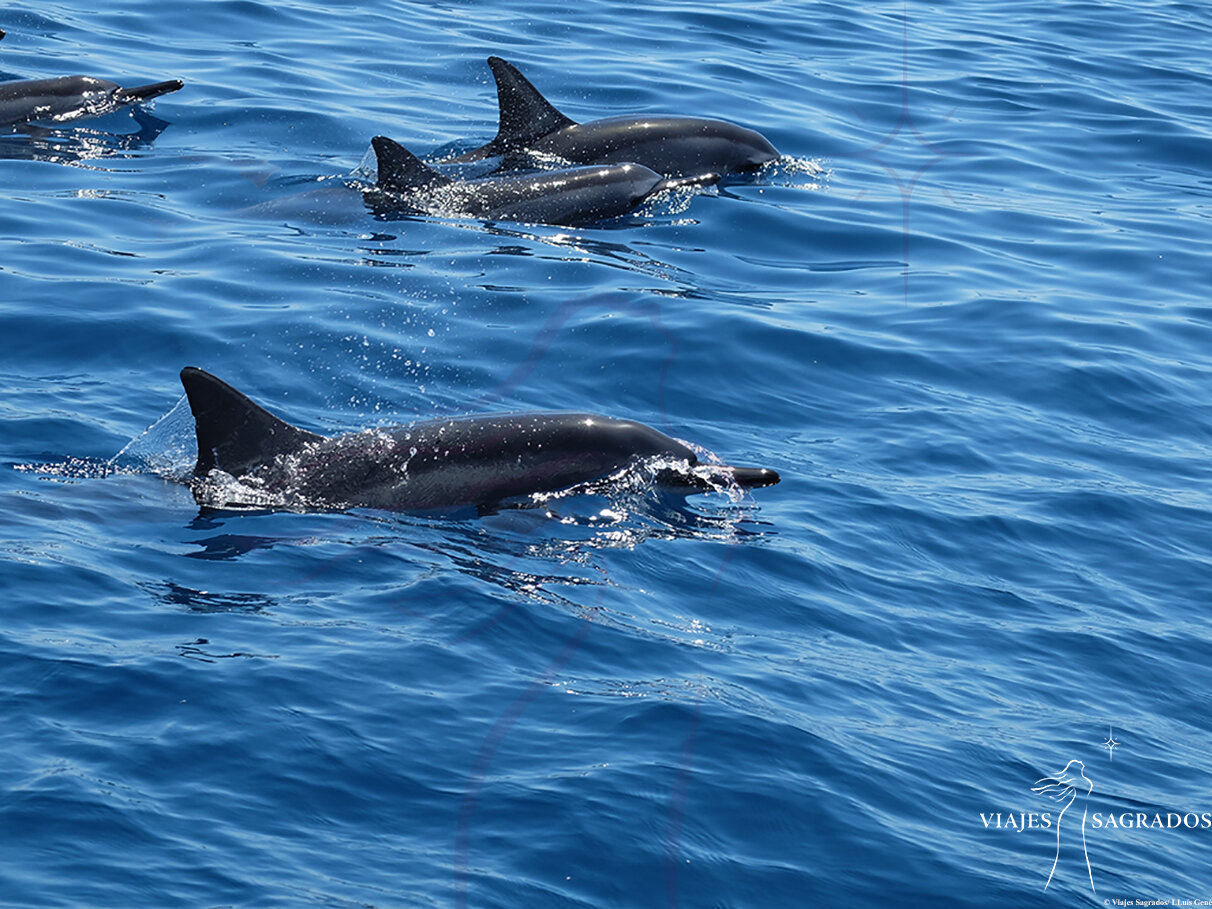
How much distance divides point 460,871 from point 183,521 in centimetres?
360

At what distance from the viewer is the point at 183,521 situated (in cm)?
921

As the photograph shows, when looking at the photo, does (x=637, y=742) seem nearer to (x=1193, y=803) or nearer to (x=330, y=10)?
(x=1193, y=803)

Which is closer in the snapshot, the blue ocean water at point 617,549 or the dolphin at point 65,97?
the blue ocean water at point 617,549

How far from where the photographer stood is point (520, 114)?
1727 cm

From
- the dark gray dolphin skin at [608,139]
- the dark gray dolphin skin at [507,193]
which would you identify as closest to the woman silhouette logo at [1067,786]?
the dark gray dolphin skin at [507,193]

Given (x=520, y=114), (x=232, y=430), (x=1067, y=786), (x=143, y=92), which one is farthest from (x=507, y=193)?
(x=1067, y=786)

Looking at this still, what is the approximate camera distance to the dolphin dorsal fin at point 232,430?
9078 millimetres

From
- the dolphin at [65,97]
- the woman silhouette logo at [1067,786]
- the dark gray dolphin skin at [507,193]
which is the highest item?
the dolphin at [65,97]

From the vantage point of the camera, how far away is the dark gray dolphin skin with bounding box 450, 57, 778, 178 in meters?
17.2

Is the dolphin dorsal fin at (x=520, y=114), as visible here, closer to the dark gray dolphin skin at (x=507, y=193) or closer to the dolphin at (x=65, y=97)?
the dark gray dolphin skin at (x=507, y=193)

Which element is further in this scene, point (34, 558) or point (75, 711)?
point (34, 558)

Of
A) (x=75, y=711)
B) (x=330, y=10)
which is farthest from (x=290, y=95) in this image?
(x=75, y=711)

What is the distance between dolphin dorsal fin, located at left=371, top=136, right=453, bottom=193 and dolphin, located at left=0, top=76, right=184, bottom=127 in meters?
3.46

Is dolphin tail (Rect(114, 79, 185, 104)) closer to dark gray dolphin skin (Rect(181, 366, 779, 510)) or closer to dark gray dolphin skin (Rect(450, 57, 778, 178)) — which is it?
dark gray dolphin skin (Rect(450, 57, 778, 178))
